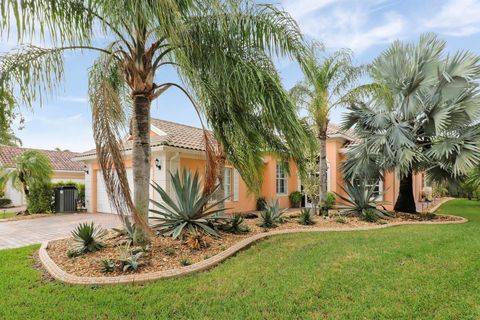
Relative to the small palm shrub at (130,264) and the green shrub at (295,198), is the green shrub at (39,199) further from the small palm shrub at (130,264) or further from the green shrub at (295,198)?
the green shrub at (295,198)

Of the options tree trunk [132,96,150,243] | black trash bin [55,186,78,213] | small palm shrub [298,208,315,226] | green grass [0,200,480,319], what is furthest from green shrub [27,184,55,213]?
small palm shrub [298,208,315,226]

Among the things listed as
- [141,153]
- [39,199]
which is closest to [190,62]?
[141,153]

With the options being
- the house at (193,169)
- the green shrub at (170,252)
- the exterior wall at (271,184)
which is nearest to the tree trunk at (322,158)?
the house at (193,169)

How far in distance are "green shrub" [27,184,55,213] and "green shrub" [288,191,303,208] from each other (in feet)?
47.5

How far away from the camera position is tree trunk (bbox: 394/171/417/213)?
14297mm

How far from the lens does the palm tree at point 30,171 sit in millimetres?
16078

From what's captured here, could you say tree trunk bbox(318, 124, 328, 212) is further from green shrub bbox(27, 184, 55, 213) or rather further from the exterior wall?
green shrub bbox(27, 184, 55, 213)

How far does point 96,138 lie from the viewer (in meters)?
4.95

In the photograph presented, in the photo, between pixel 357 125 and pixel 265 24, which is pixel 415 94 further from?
pixel 265 24

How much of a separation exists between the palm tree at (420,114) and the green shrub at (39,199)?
641 inches

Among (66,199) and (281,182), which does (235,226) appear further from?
(66,199)

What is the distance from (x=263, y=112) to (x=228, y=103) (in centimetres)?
79

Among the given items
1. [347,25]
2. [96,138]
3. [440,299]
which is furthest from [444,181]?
[96,138]

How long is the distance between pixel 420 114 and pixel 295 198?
885cm
